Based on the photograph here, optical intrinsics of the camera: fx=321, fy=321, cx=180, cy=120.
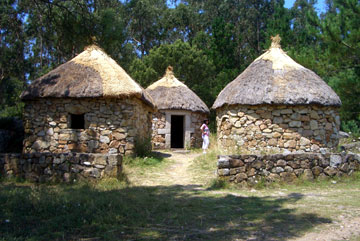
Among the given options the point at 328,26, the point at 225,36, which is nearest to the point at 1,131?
the point at 328,26

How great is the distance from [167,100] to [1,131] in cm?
694

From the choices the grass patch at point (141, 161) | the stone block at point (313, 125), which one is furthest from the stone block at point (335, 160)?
the grass patch at point (141, 161)

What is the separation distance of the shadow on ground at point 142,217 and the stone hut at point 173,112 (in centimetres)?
909

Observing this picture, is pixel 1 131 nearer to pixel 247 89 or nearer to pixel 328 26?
pixel 247 89

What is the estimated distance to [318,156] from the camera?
23.3ft

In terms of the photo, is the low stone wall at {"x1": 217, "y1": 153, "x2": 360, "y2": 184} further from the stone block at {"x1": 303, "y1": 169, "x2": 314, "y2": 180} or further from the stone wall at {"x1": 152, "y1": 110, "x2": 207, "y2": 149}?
the stone wall at {"x1": 152, "y1": 110, "x2": 207, "y2": 149}

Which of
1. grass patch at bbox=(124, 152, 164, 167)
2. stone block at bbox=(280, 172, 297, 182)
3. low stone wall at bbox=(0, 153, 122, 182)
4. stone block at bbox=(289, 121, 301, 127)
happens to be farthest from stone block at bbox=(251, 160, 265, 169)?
stone block at bbox=(289, 121, 301, 127)

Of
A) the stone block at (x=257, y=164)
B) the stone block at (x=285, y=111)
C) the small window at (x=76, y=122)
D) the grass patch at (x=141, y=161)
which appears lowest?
the grass patch at (x=141, y=161)

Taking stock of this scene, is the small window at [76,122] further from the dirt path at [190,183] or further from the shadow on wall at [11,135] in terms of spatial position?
the dirt path at [190,183]

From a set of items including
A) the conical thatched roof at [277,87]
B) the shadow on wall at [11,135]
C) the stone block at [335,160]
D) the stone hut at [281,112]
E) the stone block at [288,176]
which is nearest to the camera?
the stone block at [288,176]

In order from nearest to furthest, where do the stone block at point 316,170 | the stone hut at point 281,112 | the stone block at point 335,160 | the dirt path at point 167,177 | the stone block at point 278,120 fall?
the stone block at point 316,170 → the stone block at point 335,160 → the dirt path at point 167,177 → the stone hut at point 281,112 → the stone block at point 278,120

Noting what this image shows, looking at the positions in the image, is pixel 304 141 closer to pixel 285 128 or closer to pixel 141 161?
pixel 285 128

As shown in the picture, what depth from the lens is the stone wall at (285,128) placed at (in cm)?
1096

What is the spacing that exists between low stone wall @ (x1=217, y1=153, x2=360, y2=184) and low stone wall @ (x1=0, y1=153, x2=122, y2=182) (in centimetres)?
238
